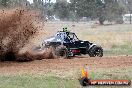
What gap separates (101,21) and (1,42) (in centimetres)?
7718

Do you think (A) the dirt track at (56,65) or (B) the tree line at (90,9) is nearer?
(A) the dirt track at (56,65)

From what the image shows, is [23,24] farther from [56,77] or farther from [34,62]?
[56,77]

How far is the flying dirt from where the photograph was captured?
1507 cm

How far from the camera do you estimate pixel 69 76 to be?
477 inches

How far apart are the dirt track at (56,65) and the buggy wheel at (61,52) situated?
6.91ft

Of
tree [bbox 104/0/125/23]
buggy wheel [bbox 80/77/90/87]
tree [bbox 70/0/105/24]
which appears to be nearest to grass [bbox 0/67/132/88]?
buggy wheel [bbox 80/77/90/87]

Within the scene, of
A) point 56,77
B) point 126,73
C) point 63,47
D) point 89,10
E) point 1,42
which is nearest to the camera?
point 56,77

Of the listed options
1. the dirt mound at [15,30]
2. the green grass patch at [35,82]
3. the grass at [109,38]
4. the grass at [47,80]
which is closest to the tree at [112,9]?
the grass at [109,38]

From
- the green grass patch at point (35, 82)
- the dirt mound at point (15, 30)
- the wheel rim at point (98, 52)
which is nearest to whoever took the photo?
the green grass patch at point (35, 82)

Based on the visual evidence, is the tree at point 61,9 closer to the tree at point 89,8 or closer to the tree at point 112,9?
the tree at point 89,8

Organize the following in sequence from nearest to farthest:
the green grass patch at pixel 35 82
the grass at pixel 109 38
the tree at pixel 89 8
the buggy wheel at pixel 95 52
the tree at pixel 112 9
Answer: the green grass patch at pixel 35 82 → the buggy wheel at pixel 95 52 → the grass at pixel 109 38 → the tree at pixel 89 8 → the tree at pixel 112 9

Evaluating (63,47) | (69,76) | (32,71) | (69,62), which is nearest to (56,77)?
(69,76)

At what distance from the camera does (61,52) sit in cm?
1883

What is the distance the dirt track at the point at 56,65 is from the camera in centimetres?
1385
